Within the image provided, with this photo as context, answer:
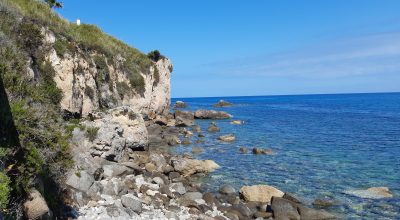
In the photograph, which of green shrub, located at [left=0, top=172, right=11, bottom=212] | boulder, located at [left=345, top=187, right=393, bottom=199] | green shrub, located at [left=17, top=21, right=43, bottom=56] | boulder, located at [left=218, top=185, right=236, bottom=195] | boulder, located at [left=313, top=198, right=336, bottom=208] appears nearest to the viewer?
green shrub, located at [left=0, top=172, right=11, bottom=212]

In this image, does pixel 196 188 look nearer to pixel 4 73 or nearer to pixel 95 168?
pixel 95 168

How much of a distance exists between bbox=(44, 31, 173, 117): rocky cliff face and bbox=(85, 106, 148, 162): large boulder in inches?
112

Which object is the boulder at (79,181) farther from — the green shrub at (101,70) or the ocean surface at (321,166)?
the green shrub at (101,70)

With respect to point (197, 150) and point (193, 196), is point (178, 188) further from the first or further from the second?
point (197, 150)

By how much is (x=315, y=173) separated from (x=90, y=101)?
1919 cm

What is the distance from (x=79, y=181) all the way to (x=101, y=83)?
2044 centimetres

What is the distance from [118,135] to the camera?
24938 mm

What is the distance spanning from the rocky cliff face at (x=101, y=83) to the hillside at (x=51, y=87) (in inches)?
2.9

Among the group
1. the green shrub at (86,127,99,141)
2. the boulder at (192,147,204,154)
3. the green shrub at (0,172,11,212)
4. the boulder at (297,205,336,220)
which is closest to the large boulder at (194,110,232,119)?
the boulder at (192,147,204,154)

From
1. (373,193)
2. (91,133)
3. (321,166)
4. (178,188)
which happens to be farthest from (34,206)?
(321,166)

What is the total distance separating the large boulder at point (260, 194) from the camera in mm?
19297

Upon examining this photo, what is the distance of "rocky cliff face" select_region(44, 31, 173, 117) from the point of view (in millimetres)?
27016

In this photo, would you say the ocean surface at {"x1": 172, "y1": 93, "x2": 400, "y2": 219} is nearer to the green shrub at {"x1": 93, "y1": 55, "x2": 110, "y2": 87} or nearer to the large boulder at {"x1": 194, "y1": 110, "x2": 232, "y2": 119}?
the green shrub at {"x1": 93, "y1": 55, "x2": 110, "y2": 87}

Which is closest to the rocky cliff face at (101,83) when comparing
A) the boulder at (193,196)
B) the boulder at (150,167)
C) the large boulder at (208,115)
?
the boulder at (150,167)
